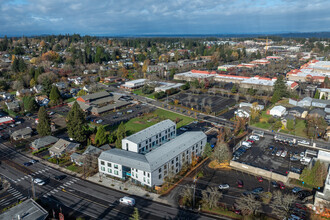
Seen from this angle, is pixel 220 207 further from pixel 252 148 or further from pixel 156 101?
pixel 156 101

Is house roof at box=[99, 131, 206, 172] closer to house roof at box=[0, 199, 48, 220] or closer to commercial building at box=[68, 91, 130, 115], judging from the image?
house roof at box=[0, 199, 48, 220]

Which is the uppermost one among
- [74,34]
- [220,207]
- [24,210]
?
[74,34]

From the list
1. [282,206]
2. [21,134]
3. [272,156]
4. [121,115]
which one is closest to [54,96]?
[121,115]

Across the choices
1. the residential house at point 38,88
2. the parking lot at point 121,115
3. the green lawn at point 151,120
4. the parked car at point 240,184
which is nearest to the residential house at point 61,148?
the green lawn at point 151,120

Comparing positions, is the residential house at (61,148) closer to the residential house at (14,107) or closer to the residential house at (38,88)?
the residential house at (14,107)

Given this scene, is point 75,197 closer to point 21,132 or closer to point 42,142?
point 42,142

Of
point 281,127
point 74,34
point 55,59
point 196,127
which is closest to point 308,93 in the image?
point 281,127
